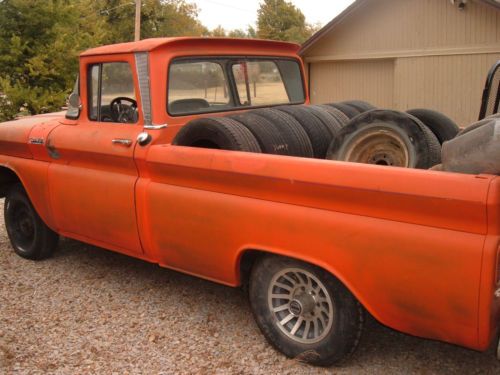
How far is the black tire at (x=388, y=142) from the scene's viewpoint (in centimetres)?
316

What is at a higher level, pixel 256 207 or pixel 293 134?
pixel 293 134

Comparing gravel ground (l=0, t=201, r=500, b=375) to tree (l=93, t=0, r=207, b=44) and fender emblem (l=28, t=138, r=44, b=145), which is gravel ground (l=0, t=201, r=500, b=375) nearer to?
fender emblem (l=28, t=138, r=44, b=145)

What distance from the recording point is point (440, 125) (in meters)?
4.29

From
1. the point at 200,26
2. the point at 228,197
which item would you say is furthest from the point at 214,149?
the point at 200,26

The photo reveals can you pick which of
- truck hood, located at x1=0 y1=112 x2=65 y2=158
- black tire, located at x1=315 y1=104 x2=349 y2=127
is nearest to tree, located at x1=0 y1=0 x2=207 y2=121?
truck hood, located at x1=0 y1=112 x2=65 y2=158

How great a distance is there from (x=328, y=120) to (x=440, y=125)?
0.87m

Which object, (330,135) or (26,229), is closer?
(330,135)

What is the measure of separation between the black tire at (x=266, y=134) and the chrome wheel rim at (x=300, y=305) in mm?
835

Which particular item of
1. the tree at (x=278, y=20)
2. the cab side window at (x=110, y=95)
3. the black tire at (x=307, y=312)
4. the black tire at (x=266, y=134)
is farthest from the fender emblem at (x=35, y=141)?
the tree at (x=278, y=20)

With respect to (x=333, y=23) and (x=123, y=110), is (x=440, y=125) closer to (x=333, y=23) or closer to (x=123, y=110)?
(x=123, y=110)

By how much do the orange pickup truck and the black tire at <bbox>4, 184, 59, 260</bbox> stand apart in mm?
21

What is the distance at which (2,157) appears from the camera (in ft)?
16.9

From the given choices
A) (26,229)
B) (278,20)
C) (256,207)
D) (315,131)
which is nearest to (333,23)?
(26,229)

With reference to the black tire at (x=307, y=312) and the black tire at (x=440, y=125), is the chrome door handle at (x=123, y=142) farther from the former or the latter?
the black tire at (x=440, y=125)
